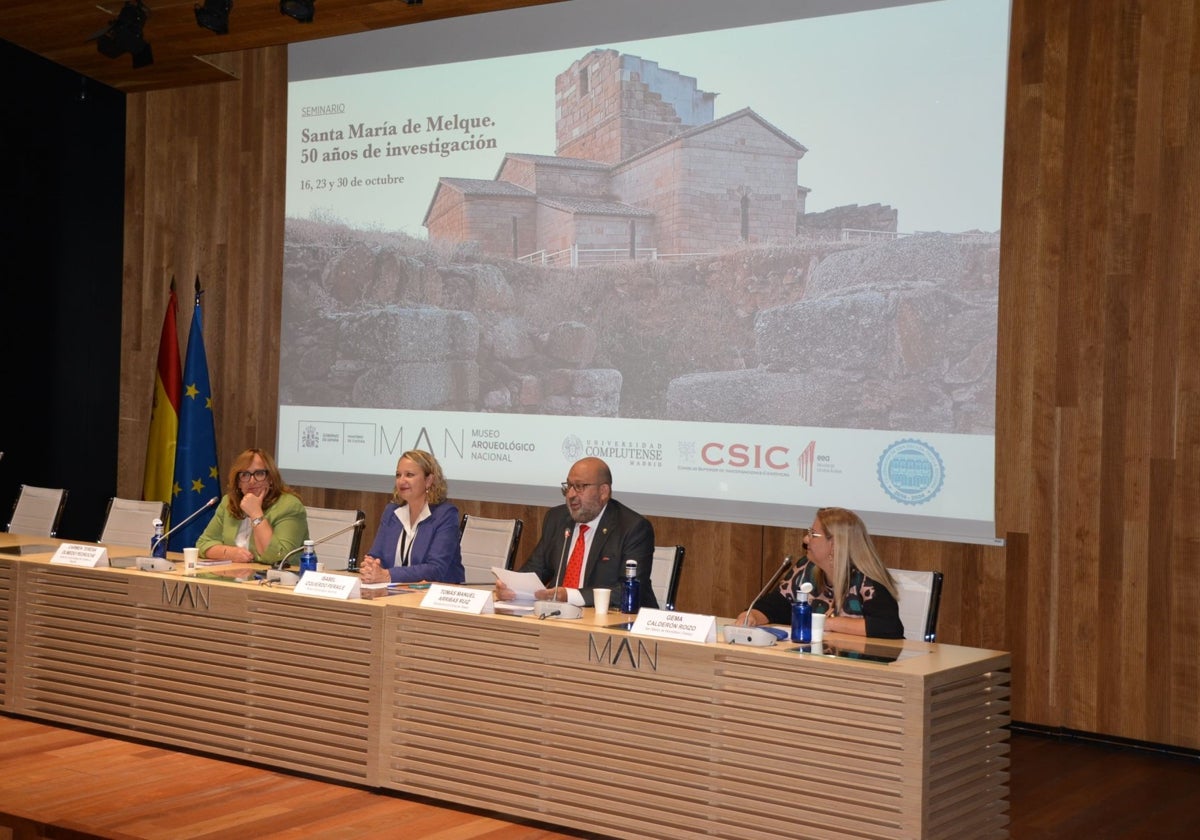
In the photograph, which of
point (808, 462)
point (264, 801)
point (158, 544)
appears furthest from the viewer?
point (808, 462)

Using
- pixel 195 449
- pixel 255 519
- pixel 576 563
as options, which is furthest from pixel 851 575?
pixel 195 449

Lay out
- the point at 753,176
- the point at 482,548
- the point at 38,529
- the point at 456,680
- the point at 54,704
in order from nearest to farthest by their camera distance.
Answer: the point at 456,680 → the point at 54,704 → the point at 482,548 → the point at 753,176 → the point at 38,529

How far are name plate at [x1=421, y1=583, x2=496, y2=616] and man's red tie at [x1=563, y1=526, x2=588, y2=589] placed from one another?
62 centimetres

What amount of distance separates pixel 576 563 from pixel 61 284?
4.64 meters

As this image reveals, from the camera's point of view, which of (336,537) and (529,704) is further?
(336,537)

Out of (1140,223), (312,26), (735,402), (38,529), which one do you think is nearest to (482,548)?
(735,402)

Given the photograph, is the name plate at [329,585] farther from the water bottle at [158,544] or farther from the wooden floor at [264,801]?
the water bottle at [158,544]

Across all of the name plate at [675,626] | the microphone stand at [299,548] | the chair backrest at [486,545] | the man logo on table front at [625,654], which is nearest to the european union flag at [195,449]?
the microphone stand at [299,548]

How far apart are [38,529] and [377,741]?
2.95 meters

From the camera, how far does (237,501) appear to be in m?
5.29

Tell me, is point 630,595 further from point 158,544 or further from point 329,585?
point 158,544

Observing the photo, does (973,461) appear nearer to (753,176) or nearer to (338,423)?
(753,176)

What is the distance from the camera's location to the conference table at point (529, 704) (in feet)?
11.0

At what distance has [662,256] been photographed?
613 cm
